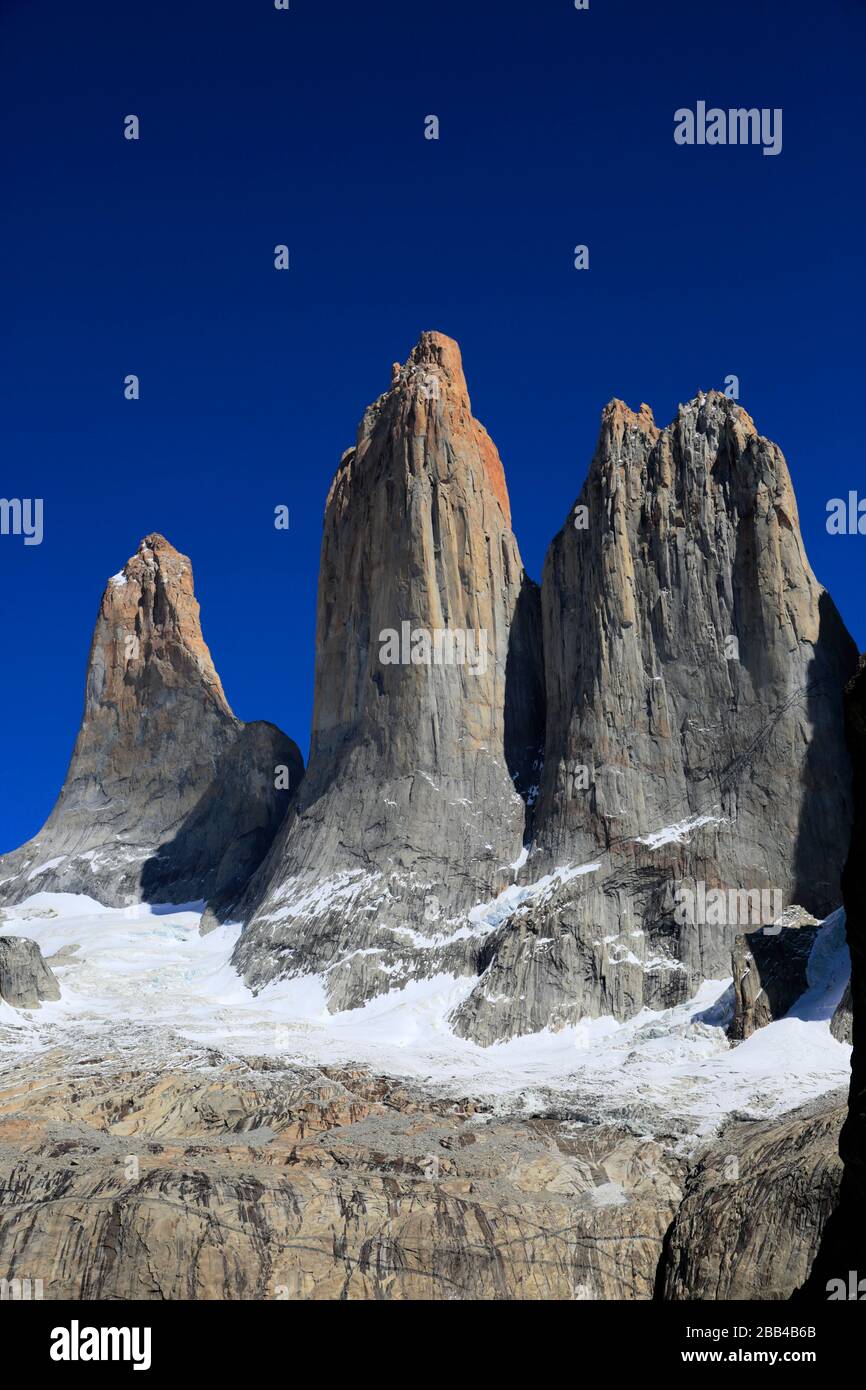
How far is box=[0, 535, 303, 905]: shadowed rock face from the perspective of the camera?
7819cm

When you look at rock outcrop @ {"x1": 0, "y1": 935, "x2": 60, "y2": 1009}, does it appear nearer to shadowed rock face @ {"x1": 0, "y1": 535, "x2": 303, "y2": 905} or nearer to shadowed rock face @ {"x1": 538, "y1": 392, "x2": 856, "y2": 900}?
shadowed rock face @ {"x1": 0, "y1": 535, "x2": 303, "y2": 905}

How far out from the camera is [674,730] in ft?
186

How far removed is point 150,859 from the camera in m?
80.8

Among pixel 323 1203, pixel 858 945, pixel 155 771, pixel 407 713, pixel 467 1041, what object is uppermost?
pixel 407 713

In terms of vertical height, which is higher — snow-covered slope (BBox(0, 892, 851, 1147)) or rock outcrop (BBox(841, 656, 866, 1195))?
rock outcrop (BBox(841, 656, 866, 1195))

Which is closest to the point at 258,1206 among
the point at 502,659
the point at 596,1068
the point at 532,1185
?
the point at 532,1185

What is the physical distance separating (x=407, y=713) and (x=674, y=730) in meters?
14.1

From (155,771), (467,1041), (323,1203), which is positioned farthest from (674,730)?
(155,771)

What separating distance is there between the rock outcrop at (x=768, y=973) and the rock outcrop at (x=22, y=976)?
28151 millimetres

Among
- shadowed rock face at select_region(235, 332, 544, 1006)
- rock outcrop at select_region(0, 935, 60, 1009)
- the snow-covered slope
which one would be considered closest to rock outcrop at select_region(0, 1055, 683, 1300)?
the snow-covered slope

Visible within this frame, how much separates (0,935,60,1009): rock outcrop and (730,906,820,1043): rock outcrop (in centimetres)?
2815

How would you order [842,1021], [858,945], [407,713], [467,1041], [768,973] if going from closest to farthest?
1. [858,945]
2. [842,1021]
3. [768,973]
4. [467,1041]
5. [407,713]

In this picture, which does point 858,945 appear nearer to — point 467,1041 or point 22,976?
point 467,1041

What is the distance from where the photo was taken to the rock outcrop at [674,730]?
5009cm
